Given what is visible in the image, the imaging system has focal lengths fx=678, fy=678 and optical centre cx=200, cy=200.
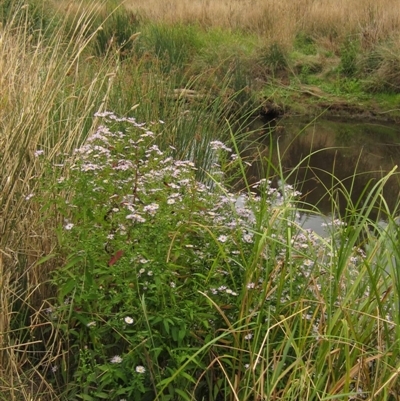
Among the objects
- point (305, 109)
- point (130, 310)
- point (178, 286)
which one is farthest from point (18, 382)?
point (305, 109)

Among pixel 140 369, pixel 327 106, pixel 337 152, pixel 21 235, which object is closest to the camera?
pixel 140 369

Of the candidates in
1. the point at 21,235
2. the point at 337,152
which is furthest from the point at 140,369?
the point at 337,152

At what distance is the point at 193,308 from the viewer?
2.22 m

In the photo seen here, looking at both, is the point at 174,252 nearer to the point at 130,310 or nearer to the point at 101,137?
the point at 130,310

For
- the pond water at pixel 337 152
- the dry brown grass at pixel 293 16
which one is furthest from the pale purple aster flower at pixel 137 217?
the dry brown grass at pixel 293 16

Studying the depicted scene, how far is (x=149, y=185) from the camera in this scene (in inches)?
100

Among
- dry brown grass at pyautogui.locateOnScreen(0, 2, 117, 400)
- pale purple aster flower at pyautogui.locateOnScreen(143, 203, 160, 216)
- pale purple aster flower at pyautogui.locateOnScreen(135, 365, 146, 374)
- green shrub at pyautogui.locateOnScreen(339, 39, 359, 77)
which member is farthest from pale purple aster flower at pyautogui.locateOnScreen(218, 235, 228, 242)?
green shrub at pyautogui.locateOnScreen(339, 39, 359, 77)

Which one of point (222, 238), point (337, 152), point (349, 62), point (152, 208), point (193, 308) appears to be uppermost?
point (152, 208)

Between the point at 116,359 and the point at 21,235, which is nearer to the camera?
the point at 116,359

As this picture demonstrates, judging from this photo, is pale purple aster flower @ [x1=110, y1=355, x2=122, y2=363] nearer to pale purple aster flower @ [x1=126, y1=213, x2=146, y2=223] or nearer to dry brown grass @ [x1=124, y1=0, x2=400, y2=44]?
pale purple aster flower @ [x1=126, y1=213, x2=146, y2=223]

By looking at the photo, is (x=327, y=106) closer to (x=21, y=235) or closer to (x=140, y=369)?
(x=21, y=235)

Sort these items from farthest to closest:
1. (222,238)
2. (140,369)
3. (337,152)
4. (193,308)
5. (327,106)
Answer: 1. (327,106)
2. (337,152)
3. (222,238)
4. (193,308)
5. (140,369)

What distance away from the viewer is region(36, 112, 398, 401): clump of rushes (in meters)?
2.13

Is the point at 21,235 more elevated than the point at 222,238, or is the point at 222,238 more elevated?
the point at 222,238
